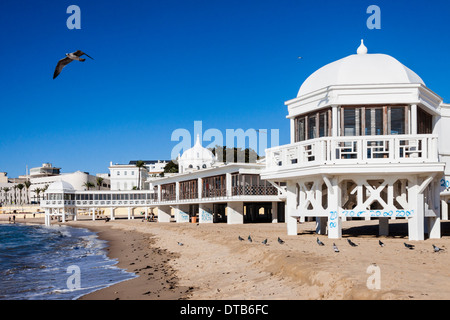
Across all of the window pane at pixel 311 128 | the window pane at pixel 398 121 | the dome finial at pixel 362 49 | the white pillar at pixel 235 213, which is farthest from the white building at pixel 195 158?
the window pane at pixel 398 121

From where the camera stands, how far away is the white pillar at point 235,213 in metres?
42.7

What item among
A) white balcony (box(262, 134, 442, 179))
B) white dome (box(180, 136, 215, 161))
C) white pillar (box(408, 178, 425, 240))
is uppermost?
white dome (box(180, 136, 215, 161))

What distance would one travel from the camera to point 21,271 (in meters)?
18.8

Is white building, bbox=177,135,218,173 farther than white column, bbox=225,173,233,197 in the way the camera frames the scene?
Yes

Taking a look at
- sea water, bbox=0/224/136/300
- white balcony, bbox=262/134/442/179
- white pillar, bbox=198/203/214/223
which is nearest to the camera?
sea water, bbox=0/224/136/300

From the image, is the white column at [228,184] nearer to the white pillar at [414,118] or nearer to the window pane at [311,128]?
the window pane at [311,128]

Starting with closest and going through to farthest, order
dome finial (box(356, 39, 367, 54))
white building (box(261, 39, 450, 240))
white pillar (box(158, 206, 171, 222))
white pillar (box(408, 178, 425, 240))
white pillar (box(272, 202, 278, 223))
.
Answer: white building (box(261, 39, 450, 240)), white pillar (box(408, 178, 425, 240)), dome finial (box(356, 39, 367, 54)), white pillar (box(272, 202, 278, 223)), white pillar (box(158, 206, 171, 222))

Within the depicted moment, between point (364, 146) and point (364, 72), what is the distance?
319 cm

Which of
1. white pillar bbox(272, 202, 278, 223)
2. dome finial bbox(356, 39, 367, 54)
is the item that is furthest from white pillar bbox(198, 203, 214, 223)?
dome finial bbox(356, 39, 367, 54)

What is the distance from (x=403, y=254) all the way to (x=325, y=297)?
221 inches

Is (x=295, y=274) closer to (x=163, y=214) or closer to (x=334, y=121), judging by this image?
(x=334, y=121)

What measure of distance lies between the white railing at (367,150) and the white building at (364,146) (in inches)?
1.3

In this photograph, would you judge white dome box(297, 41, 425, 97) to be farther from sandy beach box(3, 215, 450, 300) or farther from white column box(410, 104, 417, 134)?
sandy beach box(3, 215, 450, 300)

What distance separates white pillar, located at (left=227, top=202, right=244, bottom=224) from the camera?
140 feet
